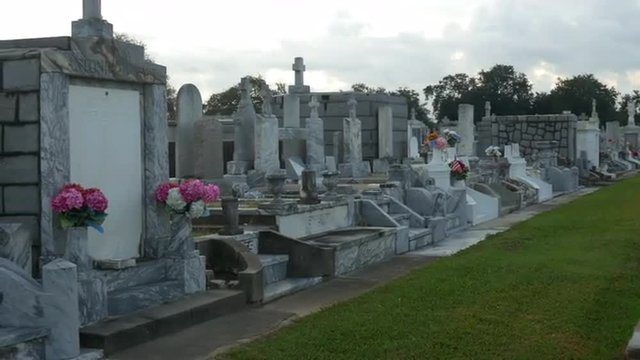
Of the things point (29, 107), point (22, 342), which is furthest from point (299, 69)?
point (22, 342)

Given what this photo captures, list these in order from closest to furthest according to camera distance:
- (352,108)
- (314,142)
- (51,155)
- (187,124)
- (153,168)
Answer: (51,155)
(153,168)
(187,124)
(314,142)
(352,108)

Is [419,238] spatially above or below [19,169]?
below

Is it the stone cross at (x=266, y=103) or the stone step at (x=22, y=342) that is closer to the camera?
the stone step at (x=22, y=342)

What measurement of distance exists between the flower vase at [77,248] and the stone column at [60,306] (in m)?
0.69

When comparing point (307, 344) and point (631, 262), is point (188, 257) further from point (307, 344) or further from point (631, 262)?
point (631, 262)

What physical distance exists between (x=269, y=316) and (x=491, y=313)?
7.00 feet

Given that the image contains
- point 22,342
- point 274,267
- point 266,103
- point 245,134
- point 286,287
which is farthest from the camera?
point 266,103

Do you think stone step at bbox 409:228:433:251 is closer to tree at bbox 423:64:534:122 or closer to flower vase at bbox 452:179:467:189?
flower vase at bbox 452:179:467:189

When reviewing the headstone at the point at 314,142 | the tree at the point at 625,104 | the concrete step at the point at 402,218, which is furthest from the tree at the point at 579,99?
the concrete step at the point at 402,218

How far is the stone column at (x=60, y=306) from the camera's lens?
18.6 ft

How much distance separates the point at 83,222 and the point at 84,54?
154cm

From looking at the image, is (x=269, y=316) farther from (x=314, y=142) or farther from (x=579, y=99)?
(x=579, y=99)

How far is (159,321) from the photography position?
22.7ft

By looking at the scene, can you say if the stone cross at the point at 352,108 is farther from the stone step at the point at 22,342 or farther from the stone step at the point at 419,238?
the stone step at the point at 22,342
